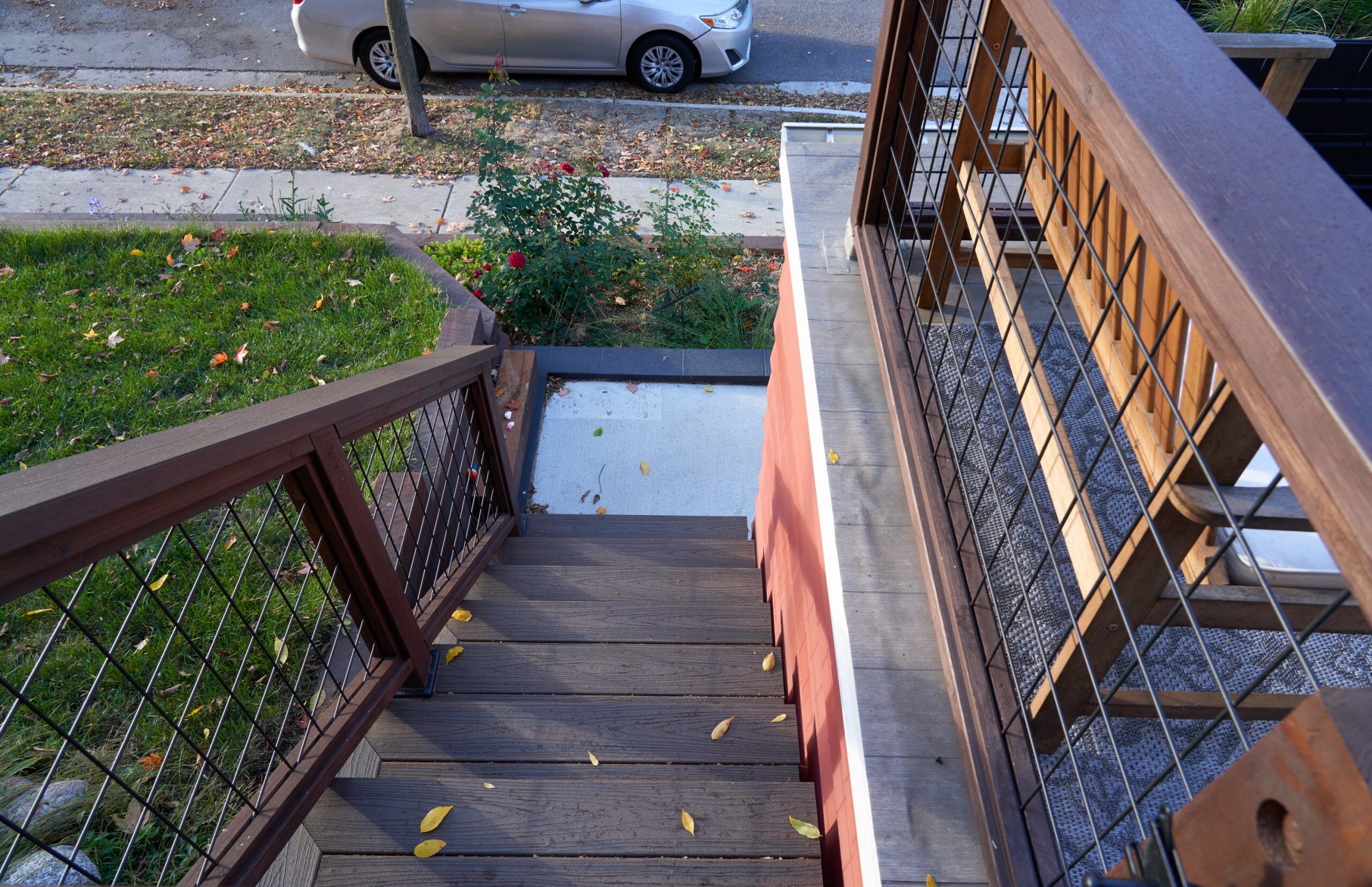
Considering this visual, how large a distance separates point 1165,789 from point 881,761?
0.62m

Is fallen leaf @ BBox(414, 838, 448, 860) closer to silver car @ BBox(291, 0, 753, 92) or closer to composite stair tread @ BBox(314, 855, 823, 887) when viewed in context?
composite stair tread @ BBox(314, 855, 823, 887)

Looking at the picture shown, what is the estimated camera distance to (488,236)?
210 inches

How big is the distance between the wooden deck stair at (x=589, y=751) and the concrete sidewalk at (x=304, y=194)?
395 cm

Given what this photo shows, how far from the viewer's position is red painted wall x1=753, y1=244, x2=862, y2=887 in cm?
208

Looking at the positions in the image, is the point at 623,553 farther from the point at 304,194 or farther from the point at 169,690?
Answer: the point at 304,194

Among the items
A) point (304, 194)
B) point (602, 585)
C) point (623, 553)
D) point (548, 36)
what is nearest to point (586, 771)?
point (602, 585)

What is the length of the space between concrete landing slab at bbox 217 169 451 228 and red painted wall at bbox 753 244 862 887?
4.02 m

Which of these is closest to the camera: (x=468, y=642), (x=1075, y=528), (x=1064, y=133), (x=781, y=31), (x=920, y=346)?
(x=1075, y=528)

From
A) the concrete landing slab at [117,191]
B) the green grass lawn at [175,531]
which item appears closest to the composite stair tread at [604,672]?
the green grass lawn at [175,531]

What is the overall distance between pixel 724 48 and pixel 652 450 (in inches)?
210

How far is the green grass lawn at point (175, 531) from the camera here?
2.38 m

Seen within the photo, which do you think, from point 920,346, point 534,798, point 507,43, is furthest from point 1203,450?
point 507,43

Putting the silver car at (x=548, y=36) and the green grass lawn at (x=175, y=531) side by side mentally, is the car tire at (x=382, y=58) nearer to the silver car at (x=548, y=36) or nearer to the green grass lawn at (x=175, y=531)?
the silver car at (x=548, y=36)

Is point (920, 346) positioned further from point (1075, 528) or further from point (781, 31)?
point (781, 31)
